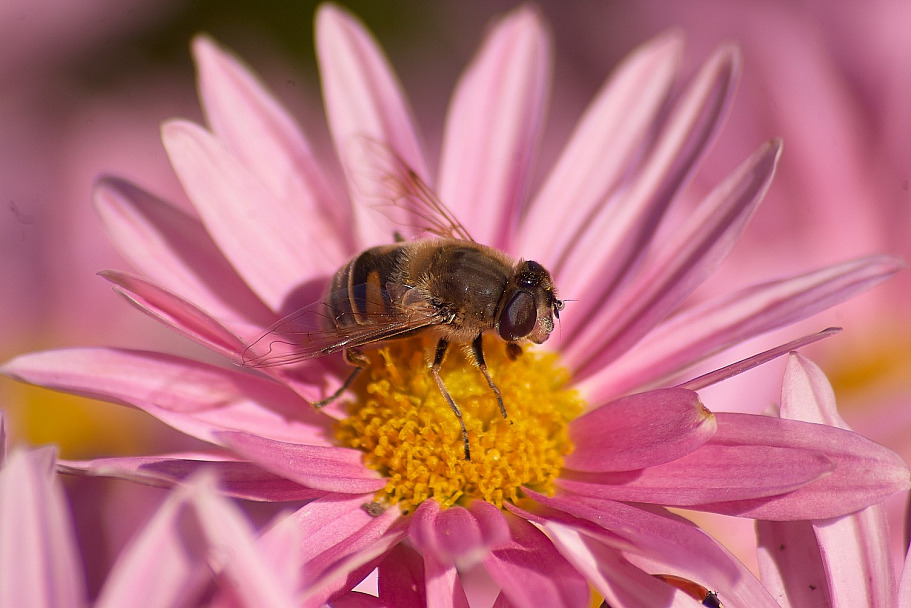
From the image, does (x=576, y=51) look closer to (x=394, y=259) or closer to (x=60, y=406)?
(x=394, y=259)

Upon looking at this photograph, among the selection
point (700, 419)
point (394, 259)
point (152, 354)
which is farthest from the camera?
point (394, 259)

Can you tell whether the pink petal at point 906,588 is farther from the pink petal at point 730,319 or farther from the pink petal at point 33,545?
the pink petal at point 33,545

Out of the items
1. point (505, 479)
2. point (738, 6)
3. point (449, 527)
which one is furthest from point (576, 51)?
point (449, 527)

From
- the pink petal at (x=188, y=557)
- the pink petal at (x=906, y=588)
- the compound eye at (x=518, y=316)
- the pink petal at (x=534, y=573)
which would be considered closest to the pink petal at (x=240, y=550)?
the pink petal at (x=188, y=557)


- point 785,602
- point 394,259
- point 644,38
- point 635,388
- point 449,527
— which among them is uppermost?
point 644,38

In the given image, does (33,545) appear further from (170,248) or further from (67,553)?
(170,248)

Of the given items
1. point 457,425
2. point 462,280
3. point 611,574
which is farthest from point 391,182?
point 611,574
